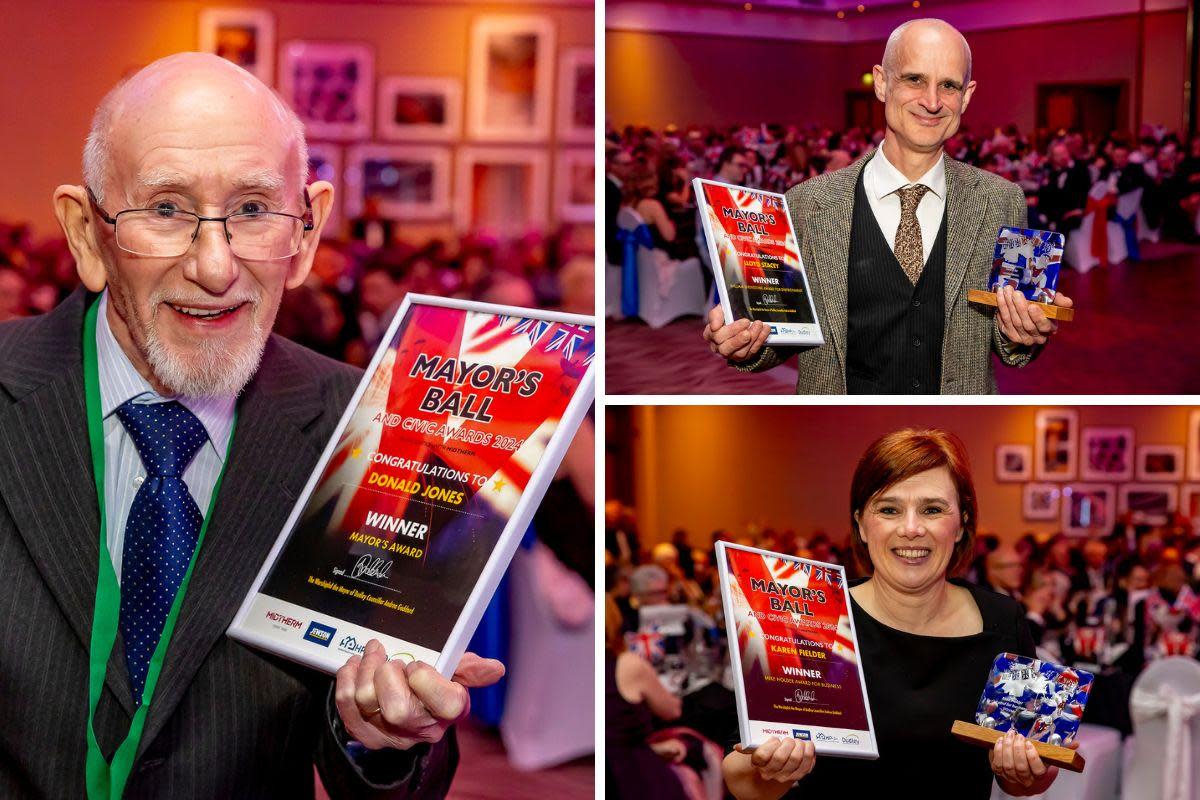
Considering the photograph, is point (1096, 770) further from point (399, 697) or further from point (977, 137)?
point (399, 697)

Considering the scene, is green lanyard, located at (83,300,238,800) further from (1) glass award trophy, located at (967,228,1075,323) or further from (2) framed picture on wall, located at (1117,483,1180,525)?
(2) framed picture on wall, located at (1117,483,1180,525)

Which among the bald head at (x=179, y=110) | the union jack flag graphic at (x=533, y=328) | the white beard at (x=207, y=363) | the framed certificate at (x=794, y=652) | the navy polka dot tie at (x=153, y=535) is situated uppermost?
the bald head at (x=179, y=110)

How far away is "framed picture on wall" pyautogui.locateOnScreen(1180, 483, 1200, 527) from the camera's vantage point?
212 inches

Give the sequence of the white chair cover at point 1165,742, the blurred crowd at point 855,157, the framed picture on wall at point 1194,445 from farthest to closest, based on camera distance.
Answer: the framed picture on wall at point 1194,445, the white chair cover at point 1165,742, the blurred crowd at point 855,157

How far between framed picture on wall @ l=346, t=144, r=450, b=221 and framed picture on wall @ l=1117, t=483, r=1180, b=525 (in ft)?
10.8

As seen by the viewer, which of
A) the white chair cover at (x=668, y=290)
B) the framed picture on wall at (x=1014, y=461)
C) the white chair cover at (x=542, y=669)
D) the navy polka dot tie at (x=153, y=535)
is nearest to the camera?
the navy polka dot tie at (x=153, y=535)

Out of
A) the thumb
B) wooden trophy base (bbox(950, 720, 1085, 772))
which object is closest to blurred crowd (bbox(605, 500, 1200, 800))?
wooden trophy base (bbox(950, 720, 1085, 772))

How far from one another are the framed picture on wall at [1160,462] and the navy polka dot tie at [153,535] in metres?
4.33

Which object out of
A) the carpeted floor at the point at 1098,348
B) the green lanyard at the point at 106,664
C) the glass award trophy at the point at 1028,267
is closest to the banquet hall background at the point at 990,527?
the carpeted floor at the point at 1098,348

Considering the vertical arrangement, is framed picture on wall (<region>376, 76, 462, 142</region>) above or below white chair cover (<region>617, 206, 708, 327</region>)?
above

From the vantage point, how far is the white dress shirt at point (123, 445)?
1918mm

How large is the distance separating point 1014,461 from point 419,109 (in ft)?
9.32

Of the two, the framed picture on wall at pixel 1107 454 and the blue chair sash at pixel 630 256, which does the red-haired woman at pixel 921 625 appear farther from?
the framed picture on wall at pixel 1107 454

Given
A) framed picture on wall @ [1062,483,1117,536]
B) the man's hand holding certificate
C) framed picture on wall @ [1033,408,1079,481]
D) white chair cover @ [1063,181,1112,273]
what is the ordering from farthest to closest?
white chair cover @ [1063,181,1112,273] < framed picture on wall @ [1062,483,1117,536] < framed picture on wall @ [1033,408,1079,481] < the man's hand holding certificate
